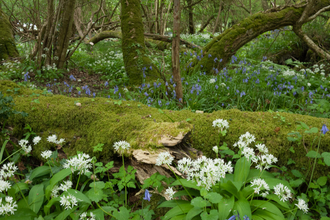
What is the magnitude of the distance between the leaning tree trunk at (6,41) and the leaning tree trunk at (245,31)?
572cm

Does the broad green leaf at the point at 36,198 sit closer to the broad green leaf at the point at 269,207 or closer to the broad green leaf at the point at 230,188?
the broad green leaf at the point at 230,188

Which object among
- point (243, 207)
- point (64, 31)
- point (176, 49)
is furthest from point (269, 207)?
point (64, 31)

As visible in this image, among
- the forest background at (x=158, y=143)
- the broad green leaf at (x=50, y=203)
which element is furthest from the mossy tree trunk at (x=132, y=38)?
the broad green leaf at (x=50, y=203)

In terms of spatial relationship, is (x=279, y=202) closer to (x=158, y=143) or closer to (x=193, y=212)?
(x=193, y=212)

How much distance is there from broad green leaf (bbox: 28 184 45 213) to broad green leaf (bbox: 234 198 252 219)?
4.75ft

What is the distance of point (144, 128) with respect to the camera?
83.9 inches

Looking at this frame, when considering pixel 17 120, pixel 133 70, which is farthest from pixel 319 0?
pixel 17 120

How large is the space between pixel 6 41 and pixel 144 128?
22.9 feet

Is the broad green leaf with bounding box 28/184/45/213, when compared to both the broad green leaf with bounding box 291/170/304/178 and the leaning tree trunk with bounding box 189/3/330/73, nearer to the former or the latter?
the broad green leaf with bounding box 291/170/304/178

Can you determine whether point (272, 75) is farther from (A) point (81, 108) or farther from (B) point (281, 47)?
(A) point (81, 108)

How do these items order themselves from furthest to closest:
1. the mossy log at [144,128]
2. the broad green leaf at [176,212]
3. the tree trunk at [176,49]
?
1. the tree trunk at [176,49]
2. the mossy log at [144,128]
3. the broad green leaf at [176,212]

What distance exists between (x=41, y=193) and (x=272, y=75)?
469cm

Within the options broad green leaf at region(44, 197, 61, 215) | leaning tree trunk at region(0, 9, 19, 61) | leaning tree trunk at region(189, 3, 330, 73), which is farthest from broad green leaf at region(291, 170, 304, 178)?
leaning tree trunk at region(0, 9, 19, 61)

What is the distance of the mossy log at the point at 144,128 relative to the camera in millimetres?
→ 1894
